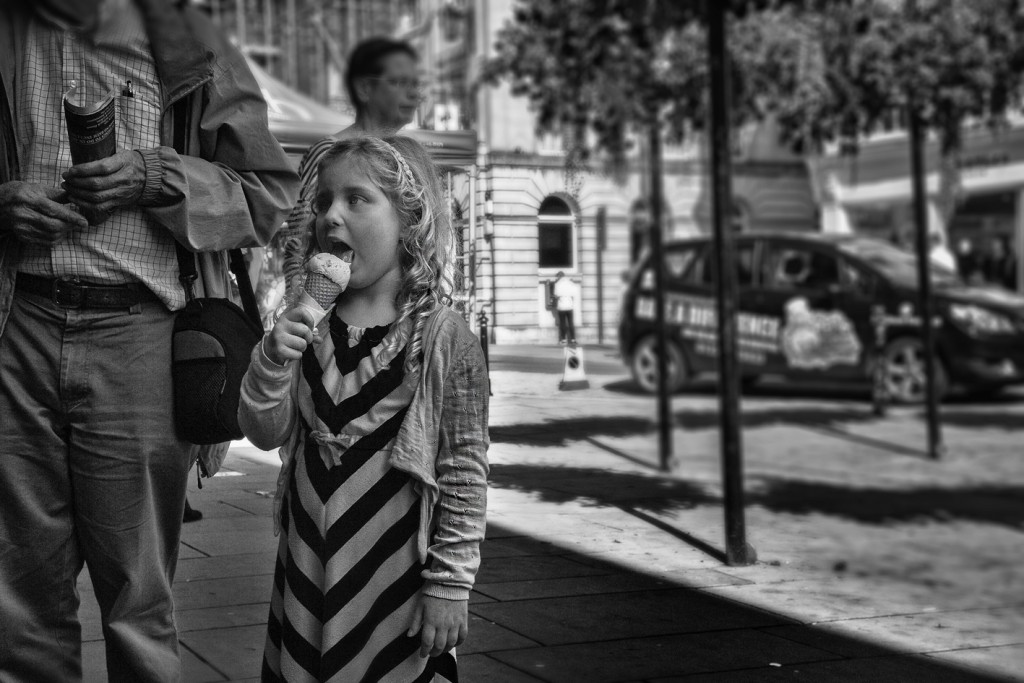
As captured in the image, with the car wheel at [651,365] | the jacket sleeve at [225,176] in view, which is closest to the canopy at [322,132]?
the jacket sleeve at [225,176]

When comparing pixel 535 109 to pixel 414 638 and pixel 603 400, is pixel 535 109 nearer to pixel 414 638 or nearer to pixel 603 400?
pixel 603 400

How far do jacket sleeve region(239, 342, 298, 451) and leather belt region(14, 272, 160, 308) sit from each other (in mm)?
268

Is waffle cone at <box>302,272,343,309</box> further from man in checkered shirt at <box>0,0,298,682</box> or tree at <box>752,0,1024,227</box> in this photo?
tree at <box>752,0,1024,227</box>

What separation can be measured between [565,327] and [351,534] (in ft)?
2.11

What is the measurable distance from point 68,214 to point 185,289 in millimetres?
201

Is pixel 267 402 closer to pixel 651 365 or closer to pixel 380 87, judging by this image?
pixel 380 87

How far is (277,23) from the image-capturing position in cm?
77

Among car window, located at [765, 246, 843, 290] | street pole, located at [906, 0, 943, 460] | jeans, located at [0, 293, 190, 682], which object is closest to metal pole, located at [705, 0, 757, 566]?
car window, located at [765, 246, 843, 290]

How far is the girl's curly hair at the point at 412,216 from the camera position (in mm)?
1398

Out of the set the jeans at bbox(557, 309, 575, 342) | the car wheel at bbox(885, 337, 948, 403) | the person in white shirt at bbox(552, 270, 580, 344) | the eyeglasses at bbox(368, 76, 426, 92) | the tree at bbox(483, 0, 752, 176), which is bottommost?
the car wheel at bbox(885, 337, 948, 403)

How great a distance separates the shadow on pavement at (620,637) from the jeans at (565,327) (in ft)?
1.35

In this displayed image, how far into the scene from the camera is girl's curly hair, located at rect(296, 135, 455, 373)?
1398mm

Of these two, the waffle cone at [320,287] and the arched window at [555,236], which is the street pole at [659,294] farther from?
the waffle cone at [320,287]

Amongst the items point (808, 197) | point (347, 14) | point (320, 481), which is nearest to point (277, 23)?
point (347, 14)
